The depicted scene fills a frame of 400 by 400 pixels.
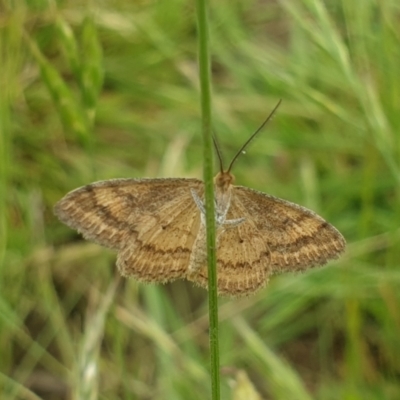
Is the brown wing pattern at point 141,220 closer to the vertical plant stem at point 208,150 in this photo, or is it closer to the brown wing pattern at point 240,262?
the brown wing pattern at point 240,262

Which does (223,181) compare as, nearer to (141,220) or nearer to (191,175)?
(141,220)

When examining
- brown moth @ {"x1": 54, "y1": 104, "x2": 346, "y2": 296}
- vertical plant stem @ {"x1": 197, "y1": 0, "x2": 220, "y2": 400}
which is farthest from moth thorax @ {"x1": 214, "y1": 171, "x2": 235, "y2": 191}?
vertical plant stem @ {"x1": 197, "y1": 0, "x2": 220, "y2": 400}

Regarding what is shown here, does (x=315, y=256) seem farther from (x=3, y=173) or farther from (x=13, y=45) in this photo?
(x=13, y=45)

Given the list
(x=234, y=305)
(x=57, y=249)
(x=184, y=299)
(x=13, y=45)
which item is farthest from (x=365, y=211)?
(x=13, y=45)

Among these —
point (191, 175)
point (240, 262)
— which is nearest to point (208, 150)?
point (240, 262)

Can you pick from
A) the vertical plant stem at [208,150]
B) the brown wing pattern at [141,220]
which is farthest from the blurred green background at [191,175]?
the vertical plant stem at [208,150]
